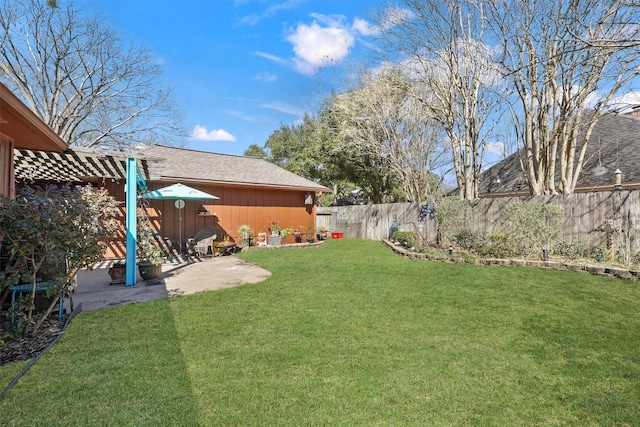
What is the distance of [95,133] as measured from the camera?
1739cm

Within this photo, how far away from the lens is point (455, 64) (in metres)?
11.2

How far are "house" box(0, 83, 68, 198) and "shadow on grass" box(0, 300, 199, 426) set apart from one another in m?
2.39

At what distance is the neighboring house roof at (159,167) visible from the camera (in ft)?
19.7

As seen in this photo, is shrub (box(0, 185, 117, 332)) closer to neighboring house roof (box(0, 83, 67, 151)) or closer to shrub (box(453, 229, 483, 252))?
neighboring house roof (box(0, 83, 67, 151))

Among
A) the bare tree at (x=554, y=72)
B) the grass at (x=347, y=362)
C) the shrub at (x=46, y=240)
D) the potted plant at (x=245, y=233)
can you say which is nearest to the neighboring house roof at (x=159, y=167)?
the potted plant at (x=245, y=233)

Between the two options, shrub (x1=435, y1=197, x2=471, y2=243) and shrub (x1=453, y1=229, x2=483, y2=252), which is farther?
shrub (x1=435, y1=197, x2=471, y2=243)

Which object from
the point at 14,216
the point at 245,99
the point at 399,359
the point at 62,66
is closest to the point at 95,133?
the point at 62,66

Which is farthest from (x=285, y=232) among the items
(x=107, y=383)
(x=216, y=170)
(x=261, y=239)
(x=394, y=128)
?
(x=107, y=383)

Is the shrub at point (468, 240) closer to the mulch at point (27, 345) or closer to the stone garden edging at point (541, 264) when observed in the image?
the stone garden edging at point (541, 264)

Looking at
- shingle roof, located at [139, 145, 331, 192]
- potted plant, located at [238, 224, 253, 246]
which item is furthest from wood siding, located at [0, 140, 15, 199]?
potted plant, located at [238, 224, 253, 246]

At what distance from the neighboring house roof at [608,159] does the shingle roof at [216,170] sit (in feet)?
28.7

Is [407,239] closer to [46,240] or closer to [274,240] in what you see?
[274,240]

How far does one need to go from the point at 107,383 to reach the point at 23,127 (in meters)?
3.45

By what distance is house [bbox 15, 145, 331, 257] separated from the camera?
317 inches
